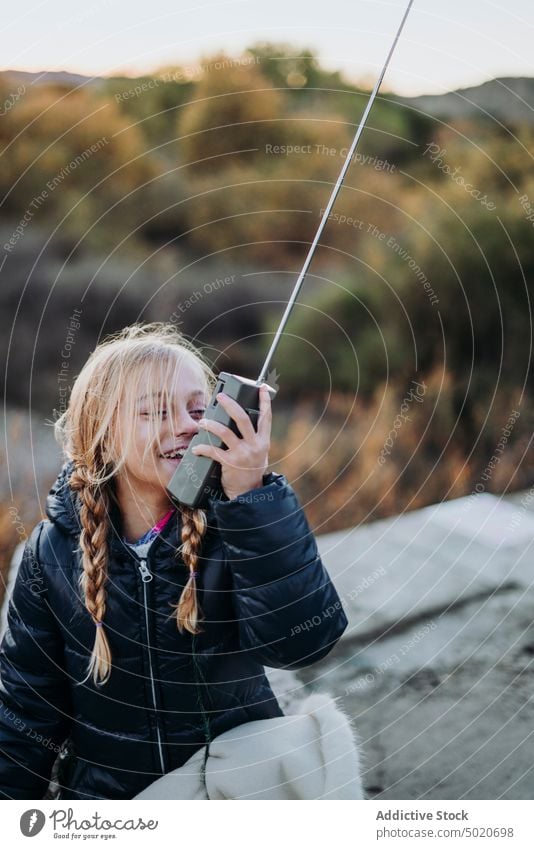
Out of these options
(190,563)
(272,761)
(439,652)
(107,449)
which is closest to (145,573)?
(190,563)

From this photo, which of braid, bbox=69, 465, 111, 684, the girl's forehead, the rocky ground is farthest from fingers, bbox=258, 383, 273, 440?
the rocky ground

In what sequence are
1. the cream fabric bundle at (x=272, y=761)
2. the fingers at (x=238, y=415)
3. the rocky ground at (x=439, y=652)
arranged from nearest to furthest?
the fingers at (x=238, y=415) → the cream fabric bundle at (x=272, y=761) → the rocky ground at (x=439, y=652)

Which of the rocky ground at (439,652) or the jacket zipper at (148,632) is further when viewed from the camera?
the rocky ground at (439,652)

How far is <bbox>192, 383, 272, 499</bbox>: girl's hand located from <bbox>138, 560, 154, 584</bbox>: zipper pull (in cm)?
16

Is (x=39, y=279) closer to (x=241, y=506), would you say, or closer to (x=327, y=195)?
(x=327, y=195)

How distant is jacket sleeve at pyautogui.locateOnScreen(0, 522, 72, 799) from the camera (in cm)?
104

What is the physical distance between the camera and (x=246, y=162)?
10.1 feet

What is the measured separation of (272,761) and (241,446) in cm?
40

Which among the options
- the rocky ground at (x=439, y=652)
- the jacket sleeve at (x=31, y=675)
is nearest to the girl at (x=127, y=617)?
the jacket sleeve at (x=31, y=675)

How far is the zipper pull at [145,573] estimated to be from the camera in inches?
39.6

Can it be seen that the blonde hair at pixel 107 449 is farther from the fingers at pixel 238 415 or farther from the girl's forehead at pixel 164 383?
the fingers at pixel 238 415

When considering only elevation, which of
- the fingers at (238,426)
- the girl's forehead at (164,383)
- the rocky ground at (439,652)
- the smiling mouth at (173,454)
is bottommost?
the rocky ground at (439,652)

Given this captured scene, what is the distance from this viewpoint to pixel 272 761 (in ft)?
3.36
